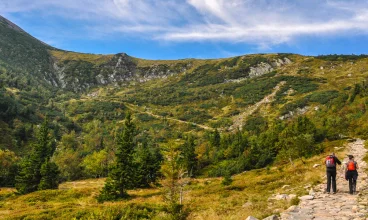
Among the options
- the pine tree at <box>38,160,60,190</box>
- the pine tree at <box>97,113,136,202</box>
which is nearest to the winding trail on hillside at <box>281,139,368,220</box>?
the pine tree at <box>97,113,136,202</box>

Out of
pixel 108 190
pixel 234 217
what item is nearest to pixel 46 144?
pixel 108 190

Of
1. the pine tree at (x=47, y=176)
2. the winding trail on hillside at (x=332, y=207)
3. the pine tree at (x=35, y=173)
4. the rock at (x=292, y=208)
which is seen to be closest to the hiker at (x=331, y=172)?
the winding trail on hillside at (x=332, y=207)

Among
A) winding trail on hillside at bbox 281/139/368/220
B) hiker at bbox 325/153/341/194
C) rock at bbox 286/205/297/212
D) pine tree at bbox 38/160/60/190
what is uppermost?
hiker at bbox 325/153/341/194

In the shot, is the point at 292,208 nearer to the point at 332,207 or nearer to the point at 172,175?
the point at 332,207

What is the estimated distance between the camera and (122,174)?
4675 centimetres

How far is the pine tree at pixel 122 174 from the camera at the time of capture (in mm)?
45681

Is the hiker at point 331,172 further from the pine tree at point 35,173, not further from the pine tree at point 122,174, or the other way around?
the pine tree at point 35,173

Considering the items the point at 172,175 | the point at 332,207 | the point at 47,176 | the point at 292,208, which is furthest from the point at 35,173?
the point at 332,207

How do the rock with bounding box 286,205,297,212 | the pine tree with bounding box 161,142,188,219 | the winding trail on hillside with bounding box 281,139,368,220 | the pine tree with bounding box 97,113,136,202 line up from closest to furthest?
the winding trail on hillside with bounding box 281,139,368,220
the rock with bounding box 286,205,297,212
the pine tree with bounding box 161,142,188,219
the pine tree with bounding box 97,113,136,202

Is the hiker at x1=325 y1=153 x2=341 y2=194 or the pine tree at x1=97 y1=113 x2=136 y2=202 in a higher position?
the hiker at x1=325 y1=153 x2=341 y2=194

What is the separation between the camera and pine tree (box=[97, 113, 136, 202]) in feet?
150

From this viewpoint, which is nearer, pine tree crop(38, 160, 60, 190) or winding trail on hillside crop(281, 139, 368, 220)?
winding trail on hillside crop(281, 139, 368, 220)

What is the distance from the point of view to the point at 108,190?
4600 centimetres

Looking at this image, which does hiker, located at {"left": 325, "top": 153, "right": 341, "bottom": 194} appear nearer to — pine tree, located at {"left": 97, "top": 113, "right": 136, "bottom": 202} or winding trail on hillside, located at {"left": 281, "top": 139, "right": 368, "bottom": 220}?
winding trail on hillside, located at {"left": 281, "top": 139, "right": 368, "bottom": 220}
